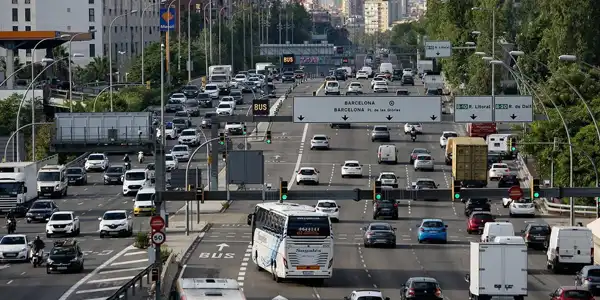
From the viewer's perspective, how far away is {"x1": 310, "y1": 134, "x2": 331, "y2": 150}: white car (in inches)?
4663

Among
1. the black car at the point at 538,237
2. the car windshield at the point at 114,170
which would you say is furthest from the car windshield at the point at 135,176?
the black car at the point at 538,237

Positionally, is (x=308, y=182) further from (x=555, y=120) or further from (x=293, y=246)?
(x=293, y=246)

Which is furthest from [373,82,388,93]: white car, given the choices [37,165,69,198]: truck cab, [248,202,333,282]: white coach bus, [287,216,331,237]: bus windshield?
[287,216,331,237]: bus windshield

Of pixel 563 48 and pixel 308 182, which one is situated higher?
pixel 563 48

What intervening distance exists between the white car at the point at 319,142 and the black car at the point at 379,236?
46.6 meters

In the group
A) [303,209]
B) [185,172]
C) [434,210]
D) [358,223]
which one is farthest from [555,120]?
[303,209]

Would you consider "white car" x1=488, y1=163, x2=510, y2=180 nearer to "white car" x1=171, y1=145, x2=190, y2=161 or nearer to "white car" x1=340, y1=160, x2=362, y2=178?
"white car" x1=340, y1=160, x2=362, y2=178

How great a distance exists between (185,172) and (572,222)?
73.2 ft

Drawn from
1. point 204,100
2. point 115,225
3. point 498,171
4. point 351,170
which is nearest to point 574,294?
point 115,225

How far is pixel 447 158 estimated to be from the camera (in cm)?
11050

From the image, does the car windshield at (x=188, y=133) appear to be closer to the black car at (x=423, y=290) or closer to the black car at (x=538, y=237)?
the black car at (x=538, y=237)

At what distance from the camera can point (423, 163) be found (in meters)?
107

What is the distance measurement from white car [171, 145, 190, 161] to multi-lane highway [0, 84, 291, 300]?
35.8ft

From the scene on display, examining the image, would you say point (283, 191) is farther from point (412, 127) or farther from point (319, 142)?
point (412, 127)
